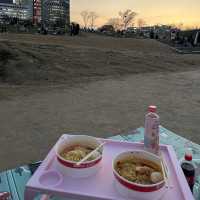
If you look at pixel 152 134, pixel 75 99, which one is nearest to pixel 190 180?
pixel 152 134

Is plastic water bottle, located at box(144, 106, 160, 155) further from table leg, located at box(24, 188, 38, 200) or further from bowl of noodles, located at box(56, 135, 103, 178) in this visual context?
table leg, located at box(24, 188, 38, 200)

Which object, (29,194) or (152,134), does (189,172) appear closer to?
(152,134)

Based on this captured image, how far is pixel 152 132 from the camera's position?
1.25 metres

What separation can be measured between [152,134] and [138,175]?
311mm

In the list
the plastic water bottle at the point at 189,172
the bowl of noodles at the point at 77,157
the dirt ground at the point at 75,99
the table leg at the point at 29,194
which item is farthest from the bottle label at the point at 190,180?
the dirt ground at the point at 75,99

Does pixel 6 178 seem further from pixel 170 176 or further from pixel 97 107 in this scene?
pixel 97 107

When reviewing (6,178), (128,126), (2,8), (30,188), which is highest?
(2,8)

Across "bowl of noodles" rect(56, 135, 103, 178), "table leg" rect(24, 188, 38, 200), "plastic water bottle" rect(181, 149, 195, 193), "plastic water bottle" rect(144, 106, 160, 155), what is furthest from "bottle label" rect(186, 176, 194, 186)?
"table leg" rect(24, 188, 38, 200)

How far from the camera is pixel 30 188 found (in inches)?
39.8

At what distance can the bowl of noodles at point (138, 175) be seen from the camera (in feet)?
2.95

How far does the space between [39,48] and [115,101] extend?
585 cm

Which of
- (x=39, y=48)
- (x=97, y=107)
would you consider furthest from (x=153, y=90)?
(x=39, y=48)

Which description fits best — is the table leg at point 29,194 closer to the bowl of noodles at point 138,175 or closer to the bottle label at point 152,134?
the bowl of noodles at point 138,175

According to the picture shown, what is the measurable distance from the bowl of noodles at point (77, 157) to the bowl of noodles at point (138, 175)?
0.34 feet
